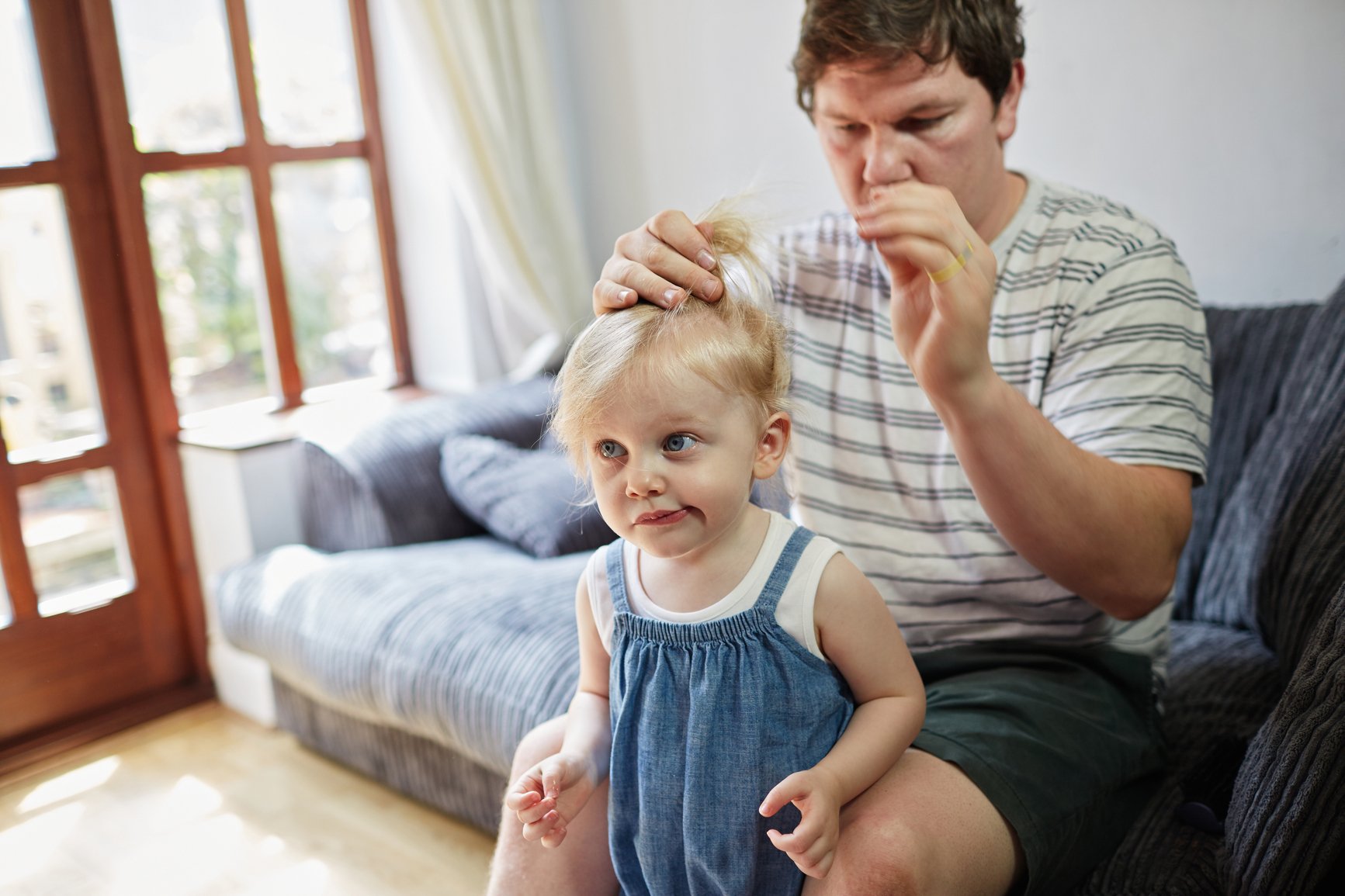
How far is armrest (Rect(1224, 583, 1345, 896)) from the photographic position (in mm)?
1034

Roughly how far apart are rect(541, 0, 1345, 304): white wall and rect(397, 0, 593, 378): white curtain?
1.51 ft

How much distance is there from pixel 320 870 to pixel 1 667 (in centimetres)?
98

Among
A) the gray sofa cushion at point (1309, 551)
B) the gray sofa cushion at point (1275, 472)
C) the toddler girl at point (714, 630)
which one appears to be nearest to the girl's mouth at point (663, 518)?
the toddler girl at point (714, 630)

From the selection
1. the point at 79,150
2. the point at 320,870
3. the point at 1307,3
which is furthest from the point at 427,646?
the point at 1307,3

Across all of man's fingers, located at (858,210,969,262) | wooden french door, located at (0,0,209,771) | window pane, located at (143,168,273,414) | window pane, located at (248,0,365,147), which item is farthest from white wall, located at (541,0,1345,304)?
wooden french door, located at (0,0,209,771)

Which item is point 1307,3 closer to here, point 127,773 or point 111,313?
point 111,313

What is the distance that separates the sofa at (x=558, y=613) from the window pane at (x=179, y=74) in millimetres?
828

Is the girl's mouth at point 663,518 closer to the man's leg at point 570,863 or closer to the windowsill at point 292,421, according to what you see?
the man's leg at point 570,863

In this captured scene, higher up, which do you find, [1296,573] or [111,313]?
[111,313]

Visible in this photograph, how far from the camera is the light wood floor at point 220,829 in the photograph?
1943 mm

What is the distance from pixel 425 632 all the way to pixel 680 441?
3.63 feet

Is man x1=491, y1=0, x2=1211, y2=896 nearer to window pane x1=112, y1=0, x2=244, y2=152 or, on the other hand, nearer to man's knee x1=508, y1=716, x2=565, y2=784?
man's knee x1=508, y1=716, x2=565, y2=784

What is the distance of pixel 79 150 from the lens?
250 centimetres

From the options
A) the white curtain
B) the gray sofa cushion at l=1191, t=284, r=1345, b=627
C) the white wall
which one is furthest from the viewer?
the white curtain
